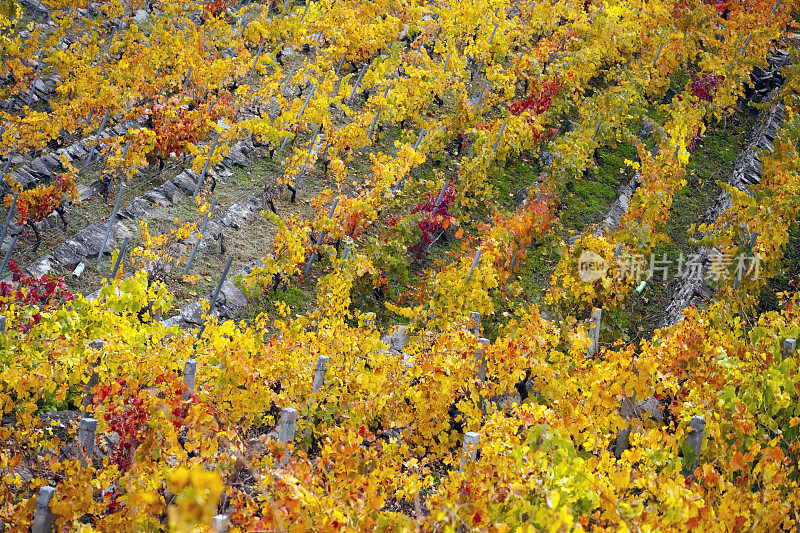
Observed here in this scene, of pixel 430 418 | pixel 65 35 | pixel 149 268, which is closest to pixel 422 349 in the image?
pixel 430 418

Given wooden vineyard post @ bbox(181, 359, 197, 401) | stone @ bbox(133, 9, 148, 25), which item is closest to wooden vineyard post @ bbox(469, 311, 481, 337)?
wooden vineyard post @ bbox(181, 359, 197, 401)

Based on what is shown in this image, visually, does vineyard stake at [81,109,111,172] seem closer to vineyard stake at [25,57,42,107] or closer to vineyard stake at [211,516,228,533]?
vineyard stake at [25,57,42,107]

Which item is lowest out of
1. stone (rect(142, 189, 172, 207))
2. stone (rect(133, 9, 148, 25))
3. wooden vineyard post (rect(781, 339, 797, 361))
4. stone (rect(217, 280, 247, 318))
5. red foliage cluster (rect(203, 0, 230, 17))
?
stone (rect(217, 280, 247, 318))

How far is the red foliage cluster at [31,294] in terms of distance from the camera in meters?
5.51

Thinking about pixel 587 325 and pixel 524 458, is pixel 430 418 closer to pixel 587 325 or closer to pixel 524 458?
pixel 524 458

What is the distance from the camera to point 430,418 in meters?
5.52

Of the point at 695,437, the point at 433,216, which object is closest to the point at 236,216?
the point at 433,216

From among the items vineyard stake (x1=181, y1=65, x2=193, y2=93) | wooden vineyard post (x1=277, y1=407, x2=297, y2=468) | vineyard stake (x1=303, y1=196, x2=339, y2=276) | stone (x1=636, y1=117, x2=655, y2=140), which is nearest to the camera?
wooden vineyard post (x1=277, y1=407, x2=297, y2=468)

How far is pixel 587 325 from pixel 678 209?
4.15m

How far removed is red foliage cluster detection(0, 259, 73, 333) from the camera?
5507 mm

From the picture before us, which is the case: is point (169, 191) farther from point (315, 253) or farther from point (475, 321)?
point (475, 321)

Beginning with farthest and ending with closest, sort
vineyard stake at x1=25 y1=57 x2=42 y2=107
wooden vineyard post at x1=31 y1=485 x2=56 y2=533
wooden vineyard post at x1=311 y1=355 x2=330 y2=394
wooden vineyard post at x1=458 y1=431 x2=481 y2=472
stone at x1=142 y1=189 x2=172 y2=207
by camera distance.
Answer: vineyard stake at x1=25 y1=57 x2=42 y2=107 < stone at x1=142 y1=189 x2=172 y2=207 < wooden vineyard post at x1=311 y1=355 x2=330 y2=394 < wooden vineyard post at x1=458 y1=431 x2=481 y2=472 < wooden vineyard post at x1=31 y1=485 x2=56 y2=533

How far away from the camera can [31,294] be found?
Answer: 20.2ft

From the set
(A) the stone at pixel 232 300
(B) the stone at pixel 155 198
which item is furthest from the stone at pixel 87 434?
(B) the stone at pixel 155 198
